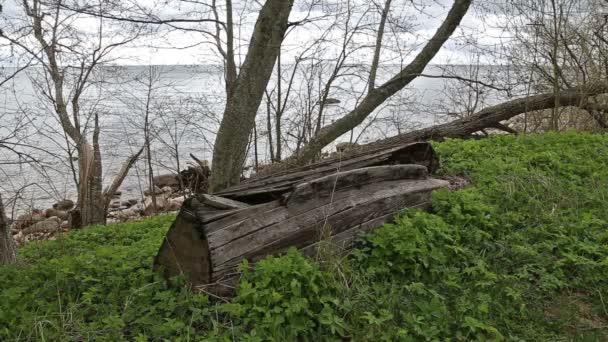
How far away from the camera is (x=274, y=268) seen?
8.66 ft

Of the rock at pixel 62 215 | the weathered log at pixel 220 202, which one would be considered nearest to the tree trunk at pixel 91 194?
the rock at pixel 62 215

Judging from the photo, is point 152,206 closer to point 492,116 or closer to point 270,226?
point 492,116

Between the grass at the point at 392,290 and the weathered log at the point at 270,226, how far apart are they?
173 mm

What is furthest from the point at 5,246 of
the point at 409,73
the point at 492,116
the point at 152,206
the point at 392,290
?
the point at 492,116

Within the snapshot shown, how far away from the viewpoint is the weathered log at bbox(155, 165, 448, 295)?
287 centimetres

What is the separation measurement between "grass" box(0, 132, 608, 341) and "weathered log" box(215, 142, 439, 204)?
693 millimetres

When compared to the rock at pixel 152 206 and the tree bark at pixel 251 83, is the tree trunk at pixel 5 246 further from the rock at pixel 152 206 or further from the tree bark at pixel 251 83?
the rock at pixel 152 206

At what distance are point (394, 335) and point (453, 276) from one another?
0.79 metres

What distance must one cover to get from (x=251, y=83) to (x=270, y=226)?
11.5 feet

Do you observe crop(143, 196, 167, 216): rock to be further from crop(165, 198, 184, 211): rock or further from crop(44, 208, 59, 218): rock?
crop(44, 208, 59, 218): rock

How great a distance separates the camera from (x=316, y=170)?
13.3ft

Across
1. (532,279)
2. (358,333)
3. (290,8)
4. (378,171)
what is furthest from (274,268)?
(290,8)

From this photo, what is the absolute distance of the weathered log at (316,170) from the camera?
11.0ft

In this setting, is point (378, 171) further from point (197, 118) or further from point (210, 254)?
point (197, 118)
